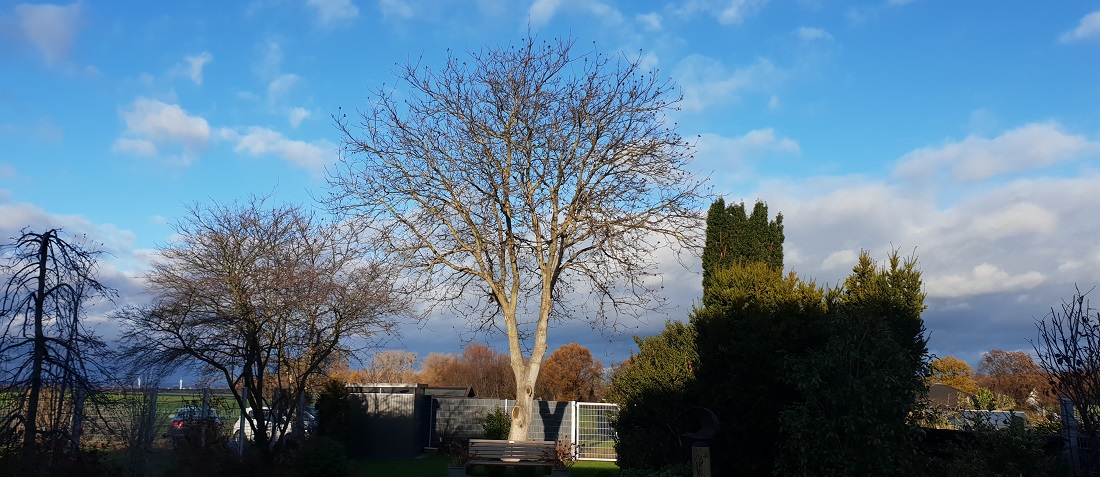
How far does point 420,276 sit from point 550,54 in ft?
18.9

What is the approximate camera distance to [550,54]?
1773cm

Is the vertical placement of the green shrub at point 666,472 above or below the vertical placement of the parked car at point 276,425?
below

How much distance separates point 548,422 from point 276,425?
10.7 metres

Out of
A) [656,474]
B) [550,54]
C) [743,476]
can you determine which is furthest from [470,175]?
[743,476]

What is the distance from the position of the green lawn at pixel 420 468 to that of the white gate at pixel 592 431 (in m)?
→ 1.42

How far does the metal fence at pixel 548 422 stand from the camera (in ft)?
82.8

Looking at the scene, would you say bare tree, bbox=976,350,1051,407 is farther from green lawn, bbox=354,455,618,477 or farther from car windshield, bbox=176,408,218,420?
car windshield, bbox=176,408,218,420

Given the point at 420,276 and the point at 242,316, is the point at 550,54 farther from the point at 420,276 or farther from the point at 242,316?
the point at 242,316

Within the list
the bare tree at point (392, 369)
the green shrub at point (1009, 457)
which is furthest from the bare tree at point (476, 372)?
the green shrub at point (1009, 457)

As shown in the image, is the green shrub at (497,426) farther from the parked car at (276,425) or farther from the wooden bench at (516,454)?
the wooden bench at (516,454)

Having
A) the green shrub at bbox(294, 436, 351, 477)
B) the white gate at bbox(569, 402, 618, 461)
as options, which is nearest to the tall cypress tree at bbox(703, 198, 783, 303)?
the green shrub at bbox(294, 436, 351, 477)

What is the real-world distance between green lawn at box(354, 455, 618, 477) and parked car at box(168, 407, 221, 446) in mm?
4367

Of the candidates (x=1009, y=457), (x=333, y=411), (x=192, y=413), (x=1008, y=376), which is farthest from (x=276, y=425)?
(x=1008, y=376)

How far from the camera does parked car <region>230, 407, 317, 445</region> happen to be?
1606cm
